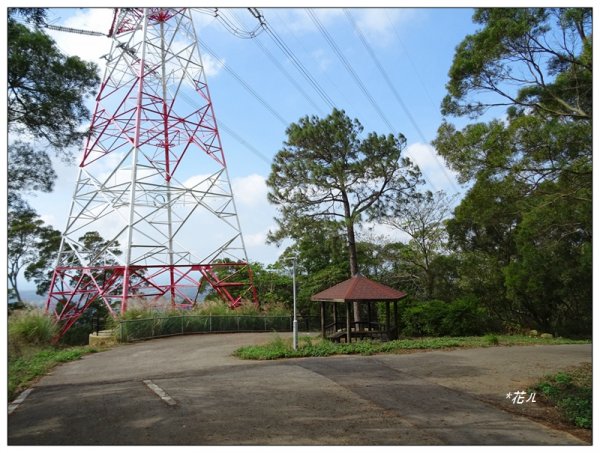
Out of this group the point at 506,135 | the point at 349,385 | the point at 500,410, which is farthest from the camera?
the point at 506,135

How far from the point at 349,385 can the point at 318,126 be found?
10.5 meters

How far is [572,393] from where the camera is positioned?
594cm

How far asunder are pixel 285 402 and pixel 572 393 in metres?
3.81

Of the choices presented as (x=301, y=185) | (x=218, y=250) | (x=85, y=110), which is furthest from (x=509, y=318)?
(x=85, y=110)

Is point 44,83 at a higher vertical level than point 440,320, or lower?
higher

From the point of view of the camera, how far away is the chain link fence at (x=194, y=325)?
11969 mm

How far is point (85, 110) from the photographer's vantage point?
588 centimetres

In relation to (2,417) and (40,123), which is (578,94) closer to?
(40,123)

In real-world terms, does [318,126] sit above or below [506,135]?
above

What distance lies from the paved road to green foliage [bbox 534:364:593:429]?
0.35 m

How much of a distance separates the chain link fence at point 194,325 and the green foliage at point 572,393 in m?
9.63

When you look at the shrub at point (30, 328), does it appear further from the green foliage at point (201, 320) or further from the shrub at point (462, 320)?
the shrub at point (462, 320)

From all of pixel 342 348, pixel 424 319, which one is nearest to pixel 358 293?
pixel 342 348

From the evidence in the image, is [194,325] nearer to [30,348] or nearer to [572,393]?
[30,348]
